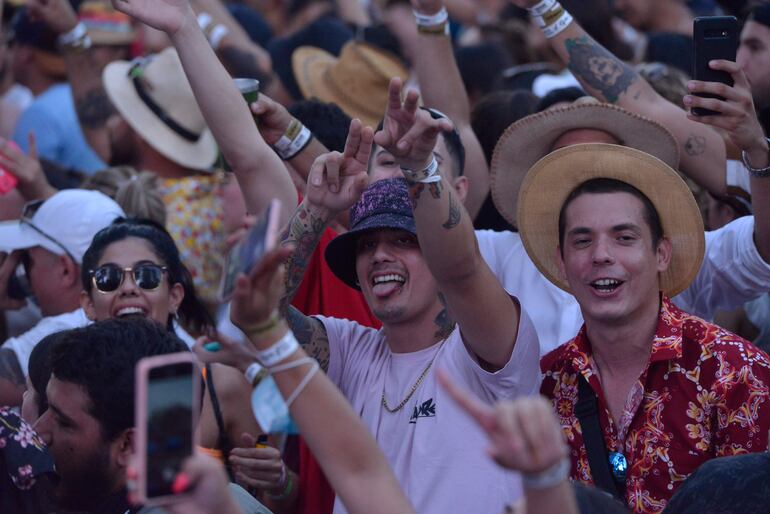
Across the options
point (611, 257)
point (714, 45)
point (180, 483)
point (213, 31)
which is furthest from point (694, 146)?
point (213, 31)

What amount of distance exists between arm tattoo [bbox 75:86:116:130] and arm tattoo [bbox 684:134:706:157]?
364cm

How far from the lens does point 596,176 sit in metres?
3.88

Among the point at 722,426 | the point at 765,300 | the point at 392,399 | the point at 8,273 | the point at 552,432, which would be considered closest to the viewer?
the point at 552,432

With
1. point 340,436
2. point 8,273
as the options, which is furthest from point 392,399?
point 8,273

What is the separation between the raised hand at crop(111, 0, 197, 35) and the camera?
4.19 metres

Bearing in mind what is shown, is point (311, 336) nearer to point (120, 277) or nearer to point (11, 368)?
point (120, 277)

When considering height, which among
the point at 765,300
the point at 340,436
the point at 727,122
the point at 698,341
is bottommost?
the point at 765,300

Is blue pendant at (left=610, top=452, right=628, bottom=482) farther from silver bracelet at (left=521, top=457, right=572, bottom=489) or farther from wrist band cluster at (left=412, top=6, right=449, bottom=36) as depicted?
wrist band cluster at (left=412, top=6, right=449, bottom=36)

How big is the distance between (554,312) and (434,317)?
74 cm

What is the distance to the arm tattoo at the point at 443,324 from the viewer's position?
12.5 ft

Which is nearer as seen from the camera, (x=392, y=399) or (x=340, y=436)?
(x=340, y=436)

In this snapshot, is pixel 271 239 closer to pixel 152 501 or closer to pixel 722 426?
pixel 152 501

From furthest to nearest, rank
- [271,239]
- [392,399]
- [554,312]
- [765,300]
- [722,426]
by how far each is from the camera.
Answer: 1. [765,300]
2. [554,312]
3. [392,399]
4. [722,426]
5. [271,239]

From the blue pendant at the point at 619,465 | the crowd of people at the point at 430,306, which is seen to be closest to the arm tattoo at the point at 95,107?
the crowd of people at the point at 430,306
